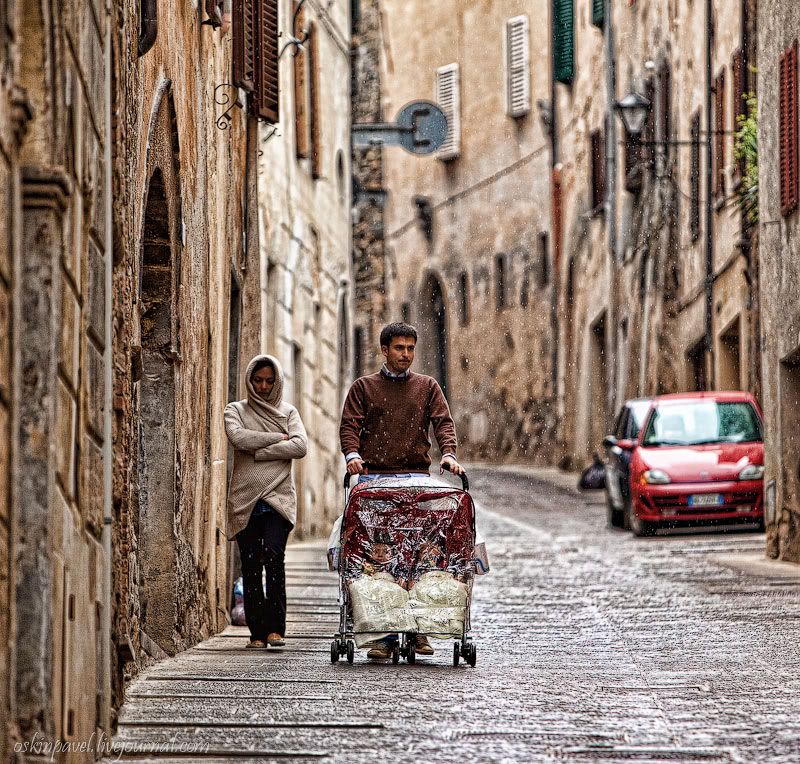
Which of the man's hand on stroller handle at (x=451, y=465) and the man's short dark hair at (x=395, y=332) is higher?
the man's short dark hair at (x=395, y=332)

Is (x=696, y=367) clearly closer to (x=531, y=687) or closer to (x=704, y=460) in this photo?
(x=704, y=460)

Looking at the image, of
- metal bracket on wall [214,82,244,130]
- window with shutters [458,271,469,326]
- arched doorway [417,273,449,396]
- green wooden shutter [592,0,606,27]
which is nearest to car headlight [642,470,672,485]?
metal bracket on wall [214,82,244,130]

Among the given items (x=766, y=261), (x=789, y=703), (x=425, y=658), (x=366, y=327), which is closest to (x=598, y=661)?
(x=425, y=658)

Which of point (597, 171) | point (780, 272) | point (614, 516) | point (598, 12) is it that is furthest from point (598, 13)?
point (780, 272)

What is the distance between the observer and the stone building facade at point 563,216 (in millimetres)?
26547

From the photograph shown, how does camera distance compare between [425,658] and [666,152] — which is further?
[666,152]

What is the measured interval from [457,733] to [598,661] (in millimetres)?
2721

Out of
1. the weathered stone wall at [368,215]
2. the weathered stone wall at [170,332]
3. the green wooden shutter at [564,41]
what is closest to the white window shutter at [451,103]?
the weathered stone wall at [368,215]

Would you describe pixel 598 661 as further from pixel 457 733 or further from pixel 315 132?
pixel 315 132

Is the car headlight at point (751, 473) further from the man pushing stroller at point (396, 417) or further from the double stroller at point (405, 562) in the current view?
the double stroller at point (405, 562)

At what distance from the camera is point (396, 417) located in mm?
9703

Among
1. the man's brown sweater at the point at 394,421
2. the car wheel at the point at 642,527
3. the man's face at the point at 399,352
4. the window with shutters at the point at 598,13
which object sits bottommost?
the car wheel at the point at 642,527

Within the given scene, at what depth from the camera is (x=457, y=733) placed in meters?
6.80

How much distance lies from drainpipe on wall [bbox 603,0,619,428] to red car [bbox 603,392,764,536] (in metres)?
12.5
